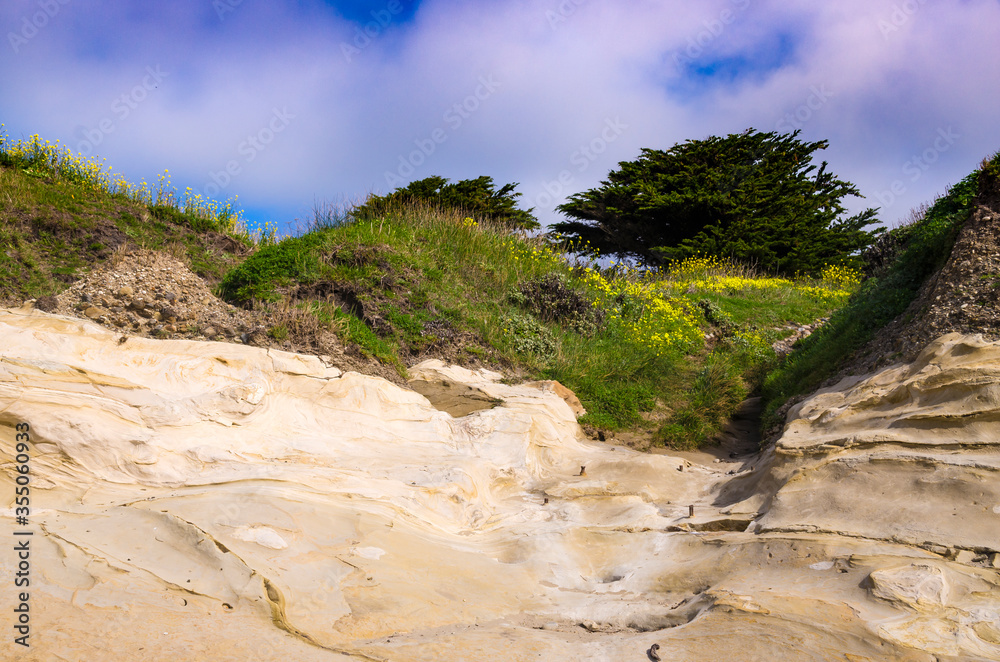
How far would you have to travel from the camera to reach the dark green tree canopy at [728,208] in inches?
857

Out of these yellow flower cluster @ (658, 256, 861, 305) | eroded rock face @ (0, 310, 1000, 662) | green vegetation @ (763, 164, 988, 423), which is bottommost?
eroded rock face @ (0, 310, 1000, 662)

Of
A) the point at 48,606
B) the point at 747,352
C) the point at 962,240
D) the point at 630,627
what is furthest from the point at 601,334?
the point at 48,606

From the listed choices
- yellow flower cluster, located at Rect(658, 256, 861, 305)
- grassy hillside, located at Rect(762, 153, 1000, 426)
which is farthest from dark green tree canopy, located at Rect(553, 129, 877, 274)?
grassy hillside, located at Rect(762, 153, 1000, 426)

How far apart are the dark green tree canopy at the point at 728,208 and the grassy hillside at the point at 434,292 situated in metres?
8.85

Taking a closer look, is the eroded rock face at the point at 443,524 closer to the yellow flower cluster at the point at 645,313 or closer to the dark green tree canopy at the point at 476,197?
the yellow flower cluster at the point at 645,313

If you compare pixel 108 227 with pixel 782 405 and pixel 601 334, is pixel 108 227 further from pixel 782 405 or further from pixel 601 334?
pixel 782 405

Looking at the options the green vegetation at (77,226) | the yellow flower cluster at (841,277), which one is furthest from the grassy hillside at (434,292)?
the yellow flower cluster at (841,277)

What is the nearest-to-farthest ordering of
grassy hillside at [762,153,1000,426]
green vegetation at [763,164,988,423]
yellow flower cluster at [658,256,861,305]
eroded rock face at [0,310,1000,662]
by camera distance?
eroded rock face at [0,310,1000,662]
grassy hillside at [762,153,1000,426]
green vegetation at [763,164,988,423]
yellow flower cluster at [658,256,861,305]

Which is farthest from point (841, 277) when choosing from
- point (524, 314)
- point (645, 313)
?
point (524, 314)

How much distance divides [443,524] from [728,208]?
20.1 metres

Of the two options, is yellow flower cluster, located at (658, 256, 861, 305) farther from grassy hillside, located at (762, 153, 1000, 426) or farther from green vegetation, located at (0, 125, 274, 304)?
green vegetation, located at (0, 125, 274, 304)

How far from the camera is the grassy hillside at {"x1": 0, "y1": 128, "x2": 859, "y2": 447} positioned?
8867 mm

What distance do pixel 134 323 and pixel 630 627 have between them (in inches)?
267

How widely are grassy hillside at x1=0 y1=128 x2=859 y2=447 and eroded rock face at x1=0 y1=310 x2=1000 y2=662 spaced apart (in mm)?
2448
